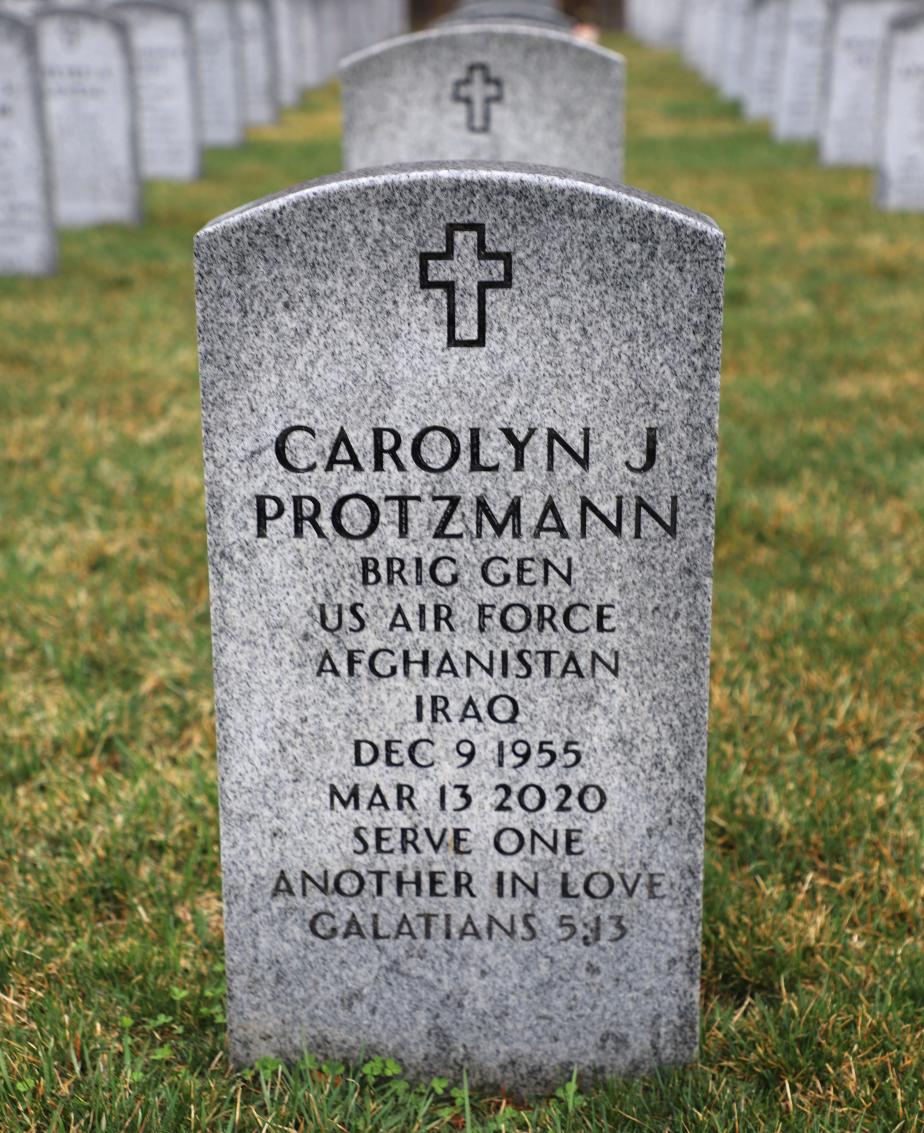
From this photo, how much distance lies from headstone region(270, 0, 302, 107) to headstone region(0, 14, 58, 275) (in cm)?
1070

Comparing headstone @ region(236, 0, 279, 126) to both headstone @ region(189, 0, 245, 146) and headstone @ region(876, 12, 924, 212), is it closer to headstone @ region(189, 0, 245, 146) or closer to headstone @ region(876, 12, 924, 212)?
headstone @ region(189, 0, 245, 146)

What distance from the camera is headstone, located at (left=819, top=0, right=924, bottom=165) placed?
1108 cm

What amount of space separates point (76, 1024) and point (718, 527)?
2745 mm

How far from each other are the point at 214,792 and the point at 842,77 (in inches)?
399

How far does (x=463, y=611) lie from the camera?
2102mm

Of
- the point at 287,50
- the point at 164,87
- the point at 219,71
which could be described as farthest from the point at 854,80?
the point at 287,50

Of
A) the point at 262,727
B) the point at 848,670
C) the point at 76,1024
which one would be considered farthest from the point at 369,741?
the point at 848,670

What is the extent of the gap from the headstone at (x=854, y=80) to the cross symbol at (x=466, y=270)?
963 centimetres

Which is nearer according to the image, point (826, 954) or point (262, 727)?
point (262, 727)

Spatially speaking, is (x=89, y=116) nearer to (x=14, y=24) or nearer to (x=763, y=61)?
(x=14, y=24)

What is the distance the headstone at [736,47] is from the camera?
16.9 m

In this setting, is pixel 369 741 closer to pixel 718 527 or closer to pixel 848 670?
pixel 848 670

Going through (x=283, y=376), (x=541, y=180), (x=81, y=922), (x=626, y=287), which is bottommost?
(x=81, y=922)

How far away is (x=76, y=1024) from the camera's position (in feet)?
7.52
